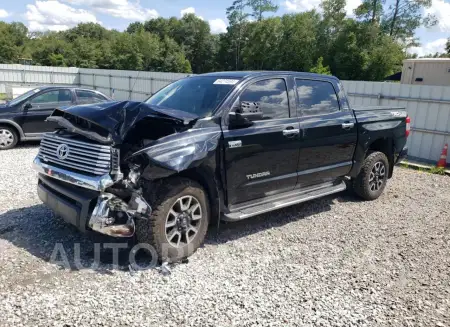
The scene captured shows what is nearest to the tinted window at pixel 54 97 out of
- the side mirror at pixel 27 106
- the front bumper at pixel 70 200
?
the side mirror at pixel 27 106

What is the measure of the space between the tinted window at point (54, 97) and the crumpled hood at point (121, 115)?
20.7 ft

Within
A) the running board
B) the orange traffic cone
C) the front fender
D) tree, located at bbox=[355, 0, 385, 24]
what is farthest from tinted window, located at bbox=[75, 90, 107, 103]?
tree, located at bbox=[355, 0, 385, 24]

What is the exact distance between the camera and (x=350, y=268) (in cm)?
404

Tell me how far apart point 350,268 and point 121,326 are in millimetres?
2358

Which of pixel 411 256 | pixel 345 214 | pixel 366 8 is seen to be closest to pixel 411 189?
pixel 345 214

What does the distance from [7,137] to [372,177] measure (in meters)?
8.00

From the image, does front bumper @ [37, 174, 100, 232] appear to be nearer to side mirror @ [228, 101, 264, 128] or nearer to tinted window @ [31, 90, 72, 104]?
side mirror @ [228, 101, 264, 128]

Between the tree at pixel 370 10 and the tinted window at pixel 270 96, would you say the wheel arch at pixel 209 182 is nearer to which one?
the tinted window at pixel 270 96

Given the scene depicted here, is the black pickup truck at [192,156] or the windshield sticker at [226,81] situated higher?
the windshield sticker at [226,81]

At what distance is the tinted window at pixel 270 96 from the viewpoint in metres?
4.58

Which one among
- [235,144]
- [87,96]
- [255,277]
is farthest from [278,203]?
[87,96]

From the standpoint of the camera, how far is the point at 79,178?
146 inches

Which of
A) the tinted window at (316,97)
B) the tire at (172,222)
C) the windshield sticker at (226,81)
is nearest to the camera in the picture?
the tire at (172,222)

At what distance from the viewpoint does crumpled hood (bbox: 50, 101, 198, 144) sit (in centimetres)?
366
